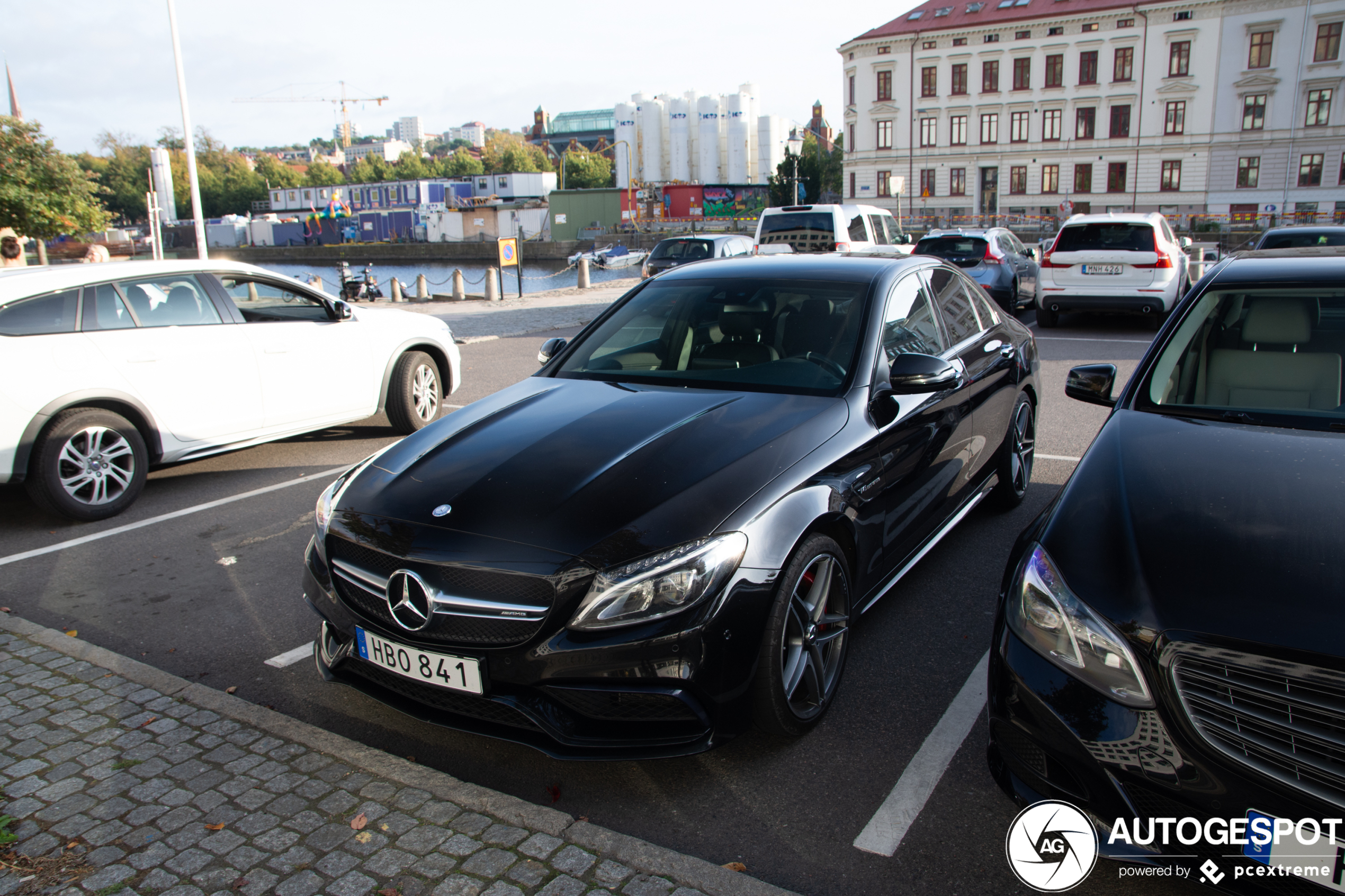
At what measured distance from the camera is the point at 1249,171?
57219mm

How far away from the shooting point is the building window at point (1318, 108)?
54312 mm

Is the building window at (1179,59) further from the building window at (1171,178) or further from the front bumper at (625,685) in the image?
the front bumper at (625,685)

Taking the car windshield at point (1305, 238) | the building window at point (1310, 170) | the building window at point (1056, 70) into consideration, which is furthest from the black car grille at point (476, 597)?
the building window at point (1056, 70)

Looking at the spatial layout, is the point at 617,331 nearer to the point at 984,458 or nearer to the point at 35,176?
the point at 984,458

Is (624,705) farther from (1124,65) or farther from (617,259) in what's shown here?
(1124,65)

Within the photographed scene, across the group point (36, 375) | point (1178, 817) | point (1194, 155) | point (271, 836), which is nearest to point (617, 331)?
point (271, 836)

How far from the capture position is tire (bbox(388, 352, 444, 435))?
304 inches

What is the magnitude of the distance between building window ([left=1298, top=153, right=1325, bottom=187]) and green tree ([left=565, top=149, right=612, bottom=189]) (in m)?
102

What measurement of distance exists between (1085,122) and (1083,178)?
3.78 metres

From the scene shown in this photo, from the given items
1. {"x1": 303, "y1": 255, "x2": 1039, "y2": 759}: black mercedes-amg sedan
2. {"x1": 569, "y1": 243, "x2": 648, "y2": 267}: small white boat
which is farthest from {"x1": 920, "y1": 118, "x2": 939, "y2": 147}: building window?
{"x1": 303, "y1": 255, "x2": 1039, "y2": 759}: black mercedes-amg sedan

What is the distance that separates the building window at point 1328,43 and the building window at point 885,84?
86.5 ft

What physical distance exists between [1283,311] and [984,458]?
1.53 m

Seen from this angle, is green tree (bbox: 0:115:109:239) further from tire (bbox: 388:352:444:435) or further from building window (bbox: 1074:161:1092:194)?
building window (bbox: 1074:161:1092:194)

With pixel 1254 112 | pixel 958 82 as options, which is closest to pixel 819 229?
pixel 1254 112
